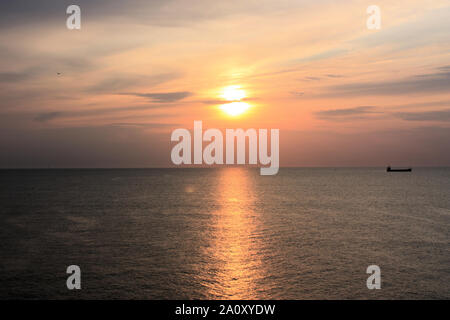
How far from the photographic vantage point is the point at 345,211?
86000 mm

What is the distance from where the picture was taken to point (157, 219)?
72188mm

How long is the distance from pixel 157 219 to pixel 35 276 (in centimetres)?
3750

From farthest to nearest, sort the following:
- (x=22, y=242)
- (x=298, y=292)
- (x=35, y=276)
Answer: (x=22, y=242) < (x=35, y=276) < (x=298, y=292)

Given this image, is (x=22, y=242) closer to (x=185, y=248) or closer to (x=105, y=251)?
(x=105, y=251)

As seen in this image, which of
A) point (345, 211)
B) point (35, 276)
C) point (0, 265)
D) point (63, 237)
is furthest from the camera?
point (345, 211)

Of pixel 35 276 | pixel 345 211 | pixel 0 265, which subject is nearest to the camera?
pixel 35 276

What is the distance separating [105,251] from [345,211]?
57977 mm

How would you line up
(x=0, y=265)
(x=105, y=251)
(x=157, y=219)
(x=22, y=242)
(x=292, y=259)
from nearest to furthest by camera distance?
1. (x=0, y=265)
2. (x=292, y=259)
3. (x=105, y=251)
4. (x=22, y=242)
5. (x=157, y=219)
